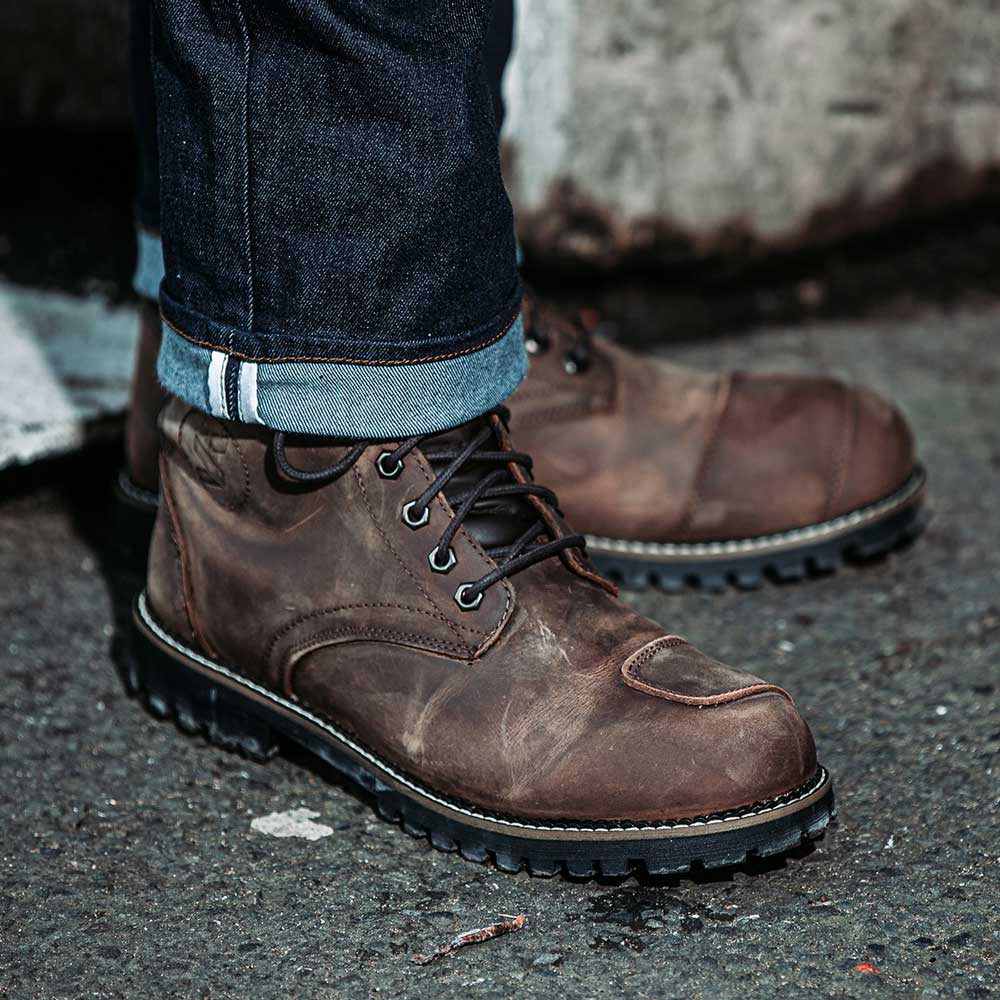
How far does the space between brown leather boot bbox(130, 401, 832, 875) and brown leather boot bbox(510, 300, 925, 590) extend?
398mm

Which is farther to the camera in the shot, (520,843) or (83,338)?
(83,338)

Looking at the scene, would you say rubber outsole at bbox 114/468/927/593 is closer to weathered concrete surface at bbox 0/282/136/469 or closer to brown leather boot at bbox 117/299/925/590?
brown leather boot at bbox 117/299/925/590

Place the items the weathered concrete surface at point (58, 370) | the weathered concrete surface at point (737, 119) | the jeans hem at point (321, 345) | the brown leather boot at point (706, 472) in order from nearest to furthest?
the jeans hem at point (321, 345), the brown leather boot at point (706, 472), the weathered concrete surface at point (58, 370), the weathered concrete surface at point (737, 119)

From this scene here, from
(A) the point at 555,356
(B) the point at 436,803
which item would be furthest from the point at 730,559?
(B) the point at 436,803

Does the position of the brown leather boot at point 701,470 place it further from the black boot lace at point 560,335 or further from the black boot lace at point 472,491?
the black boot lace at point 472,491

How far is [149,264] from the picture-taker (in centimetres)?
156

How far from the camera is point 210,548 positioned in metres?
1.29

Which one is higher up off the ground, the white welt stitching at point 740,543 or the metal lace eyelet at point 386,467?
the metal lace eyelet at point 386,467

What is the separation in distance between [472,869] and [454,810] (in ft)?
0.19

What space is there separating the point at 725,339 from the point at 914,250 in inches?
20.6

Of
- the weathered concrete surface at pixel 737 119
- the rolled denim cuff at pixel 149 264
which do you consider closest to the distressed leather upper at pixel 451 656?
the rolled denim cuff at pixel 149 264

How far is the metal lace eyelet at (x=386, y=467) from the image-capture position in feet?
3.90

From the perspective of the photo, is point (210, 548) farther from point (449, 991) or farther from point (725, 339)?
point (725, 339)

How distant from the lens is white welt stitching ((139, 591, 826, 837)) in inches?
43.3
